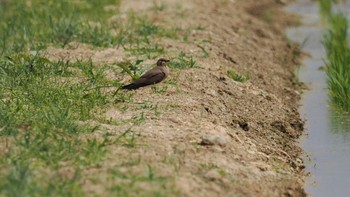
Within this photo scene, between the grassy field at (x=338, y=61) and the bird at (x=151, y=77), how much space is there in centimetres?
168

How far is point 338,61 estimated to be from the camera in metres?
8.43

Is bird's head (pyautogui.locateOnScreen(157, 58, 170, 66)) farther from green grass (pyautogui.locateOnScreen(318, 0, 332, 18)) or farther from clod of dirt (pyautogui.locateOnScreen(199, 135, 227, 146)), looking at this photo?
green grass (pyautogui.locateOnScreen(318, 0, 332, 18))

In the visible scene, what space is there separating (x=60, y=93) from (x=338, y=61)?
10.3 ft

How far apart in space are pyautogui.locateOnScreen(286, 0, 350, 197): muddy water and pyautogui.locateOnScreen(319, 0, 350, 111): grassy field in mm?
130

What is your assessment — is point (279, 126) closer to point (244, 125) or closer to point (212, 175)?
point (244, 125)

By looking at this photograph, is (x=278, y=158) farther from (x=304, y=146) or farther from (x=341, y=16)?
(x=341, y=16)

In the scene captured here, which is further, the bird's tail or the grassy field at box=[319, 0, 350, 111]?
the grassy field at box=[319, 0, 350, 111]

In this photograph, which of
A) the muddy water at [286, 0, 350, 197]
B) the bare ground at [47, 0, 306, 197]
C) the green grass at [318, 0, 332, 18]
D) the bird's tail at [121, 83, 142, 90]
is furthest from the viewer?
the green grass at [318, 0, 332, 18]

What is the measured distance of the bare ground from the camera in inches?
195

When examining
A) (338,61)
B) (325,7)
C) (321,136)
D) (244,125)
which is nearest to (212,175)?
(244,125)

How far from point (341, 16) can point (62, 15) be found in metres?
3.26

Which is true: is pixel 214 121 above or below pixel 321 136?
above

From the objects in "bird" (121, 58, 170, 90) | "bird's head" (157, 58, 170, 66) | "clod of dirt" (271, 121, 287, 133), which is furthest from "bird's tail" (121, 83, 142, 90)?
"clod of dirt" (271, 121, 287, 133)

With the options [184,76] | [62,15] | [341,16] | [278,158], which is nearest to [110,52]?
[184,76]
